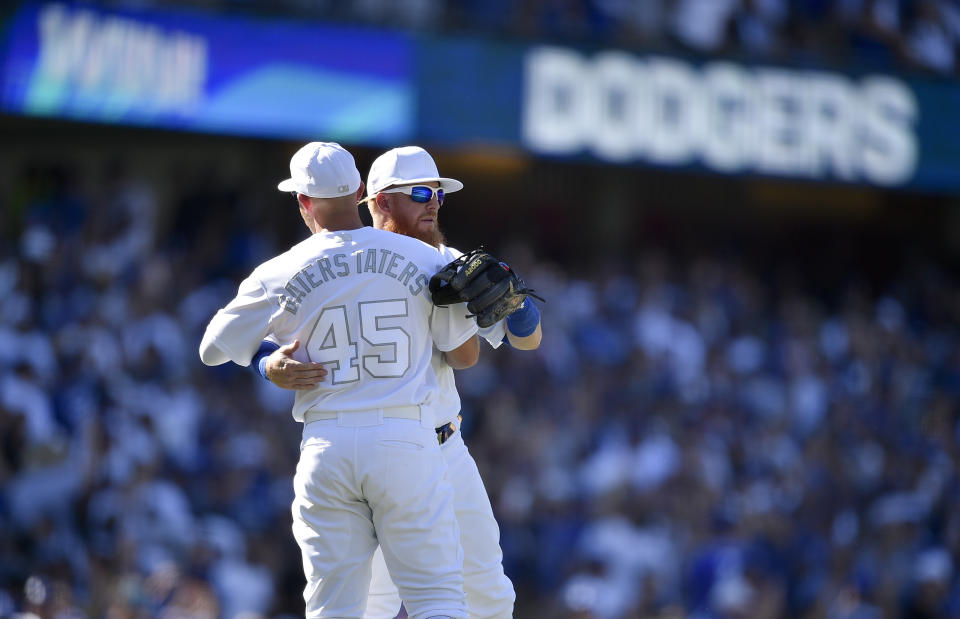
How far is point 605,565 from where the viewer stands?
29.3 feet

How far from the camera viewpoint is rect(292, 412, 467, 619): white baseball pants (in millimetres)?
3877

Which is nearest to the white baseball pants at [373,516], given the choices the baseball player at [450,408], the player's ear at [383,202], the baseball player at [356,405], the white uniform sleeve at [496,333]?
the baseball player at [356,405]

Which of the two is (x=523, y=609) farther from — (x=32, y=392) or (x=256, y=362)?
(x=256, y=362)

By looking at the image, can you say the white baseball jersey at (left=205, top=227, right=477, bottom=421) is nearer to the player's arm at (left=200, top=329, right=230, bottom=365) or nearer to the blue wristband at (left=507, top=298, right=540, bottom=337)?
the player's arm at (left=200, top=329, right=230, bottom=365)

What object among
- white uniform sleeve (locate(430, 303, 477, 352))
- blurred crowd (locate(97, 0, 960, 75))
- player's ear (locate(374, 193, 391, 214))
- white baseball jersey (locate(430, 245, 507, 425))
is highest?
blurred crowd (locate(97, 0, 960, 75))

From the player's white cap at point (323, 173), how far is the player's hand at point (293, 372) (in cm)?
49

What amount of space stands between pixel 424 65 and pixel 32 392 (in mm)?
4659

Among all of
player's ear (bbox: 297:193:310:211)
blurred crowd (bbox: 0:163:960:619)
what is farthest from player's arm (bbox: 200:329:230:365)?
blurred crowd (bbox: 0:163:960:619)

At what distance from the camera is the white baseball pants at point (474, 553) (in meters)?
4.35

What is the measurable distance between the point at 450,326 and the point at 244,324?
0.64 meters

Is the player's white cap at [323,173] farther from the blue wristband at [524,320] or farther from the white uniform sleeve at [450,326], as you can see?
the blue wristband at [524,320]

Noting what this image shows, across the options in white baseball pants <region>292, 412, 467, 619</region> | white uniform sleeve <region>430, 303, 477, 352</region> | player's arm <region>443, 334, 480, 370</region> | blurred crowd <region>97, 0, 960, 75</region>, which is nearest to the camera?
white baseball pants <region>292, 412, 467, 619</region>

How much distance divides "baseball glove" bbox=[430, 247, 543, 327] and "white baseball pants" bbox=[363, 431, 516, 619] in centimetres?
58

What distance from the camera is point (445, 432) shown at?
4.38 meters
